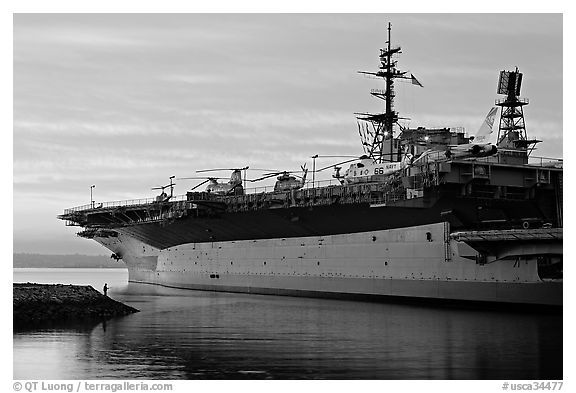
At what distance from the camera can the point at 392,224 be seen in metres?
29.8

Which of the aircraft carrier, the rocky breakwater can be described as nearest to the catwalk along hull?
the aircraft carrier

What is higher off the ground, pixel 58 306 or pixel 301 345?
pixel 58 306

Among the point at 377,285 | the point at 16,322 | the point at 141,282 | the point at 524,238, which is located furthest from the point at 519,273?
the point at 141,282

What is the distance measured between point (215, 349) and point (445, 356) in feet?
16.4

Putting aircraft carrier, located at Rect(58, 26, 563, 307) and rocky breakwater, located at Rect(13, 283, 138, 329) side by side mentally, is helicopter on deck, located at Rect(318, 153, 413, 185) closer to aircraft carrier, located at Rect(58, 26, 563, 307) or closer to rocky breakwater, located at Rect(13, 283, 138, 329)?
aircraft carrier, located at Rect(58, 26, 563, 307)

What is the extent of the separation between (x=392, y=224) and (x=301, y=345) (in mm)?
11956

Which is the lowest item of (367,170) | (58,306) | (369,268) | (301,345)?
(301,345)

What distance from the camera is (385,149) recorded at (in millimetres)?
36844

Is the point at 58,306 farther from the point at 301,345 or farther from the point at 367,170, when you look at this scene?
the point at 367,170

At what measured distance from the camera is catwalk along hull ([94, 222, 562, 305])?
2684cm

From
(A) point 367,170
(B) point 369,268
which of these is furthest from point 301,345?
(A) point 367,170

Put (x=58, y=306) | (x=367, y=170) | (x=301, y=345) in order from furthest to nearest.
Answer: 1. (x=367, y=170)
2. (x=58, y=306)
3. (x=301, y=345)

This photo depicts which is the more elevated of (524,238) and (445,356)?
(524,238)
